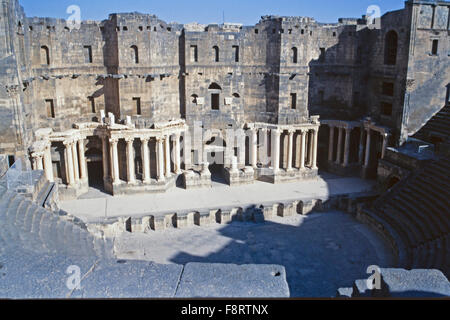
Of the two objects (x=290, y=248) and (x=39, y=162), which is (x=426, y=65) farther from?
(x=39, y=162)

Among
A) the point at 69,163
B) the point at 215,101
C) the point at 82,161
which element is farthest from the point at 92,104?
the point at 215,101

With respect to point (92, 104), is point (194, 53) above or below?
above

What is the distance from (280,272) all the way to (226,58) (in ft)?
73.9

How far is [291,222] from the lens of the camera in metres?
22.7

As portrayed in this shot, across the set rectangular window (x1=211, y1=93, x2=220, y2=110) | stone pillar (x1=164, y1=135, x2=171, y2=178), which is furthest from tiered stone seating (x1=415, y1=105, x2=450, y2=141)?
stone pillar (x1=164, y1=135, x2=171, y2=178)

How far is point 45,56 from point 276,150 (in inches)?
601

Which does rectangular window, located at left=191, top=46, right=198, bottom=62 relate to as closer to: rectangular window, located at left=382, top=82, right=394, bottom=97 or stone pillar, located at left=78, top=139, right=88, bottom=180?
stone pillar, located at left=78, top=139, right=88, bottom=180

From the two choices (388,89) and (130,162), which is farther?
(388,89)

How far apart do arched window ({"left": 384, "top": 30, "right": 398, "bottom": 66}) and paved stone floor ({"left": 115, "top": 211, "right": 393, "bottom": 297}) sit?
11.1 metres

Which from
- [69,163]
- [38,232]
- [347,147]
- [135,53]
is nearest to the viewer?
[38,232]

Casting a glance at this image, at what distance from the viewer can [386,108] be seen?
89.9ft

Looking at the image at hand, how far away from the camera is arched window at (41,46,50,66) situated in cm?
2444
